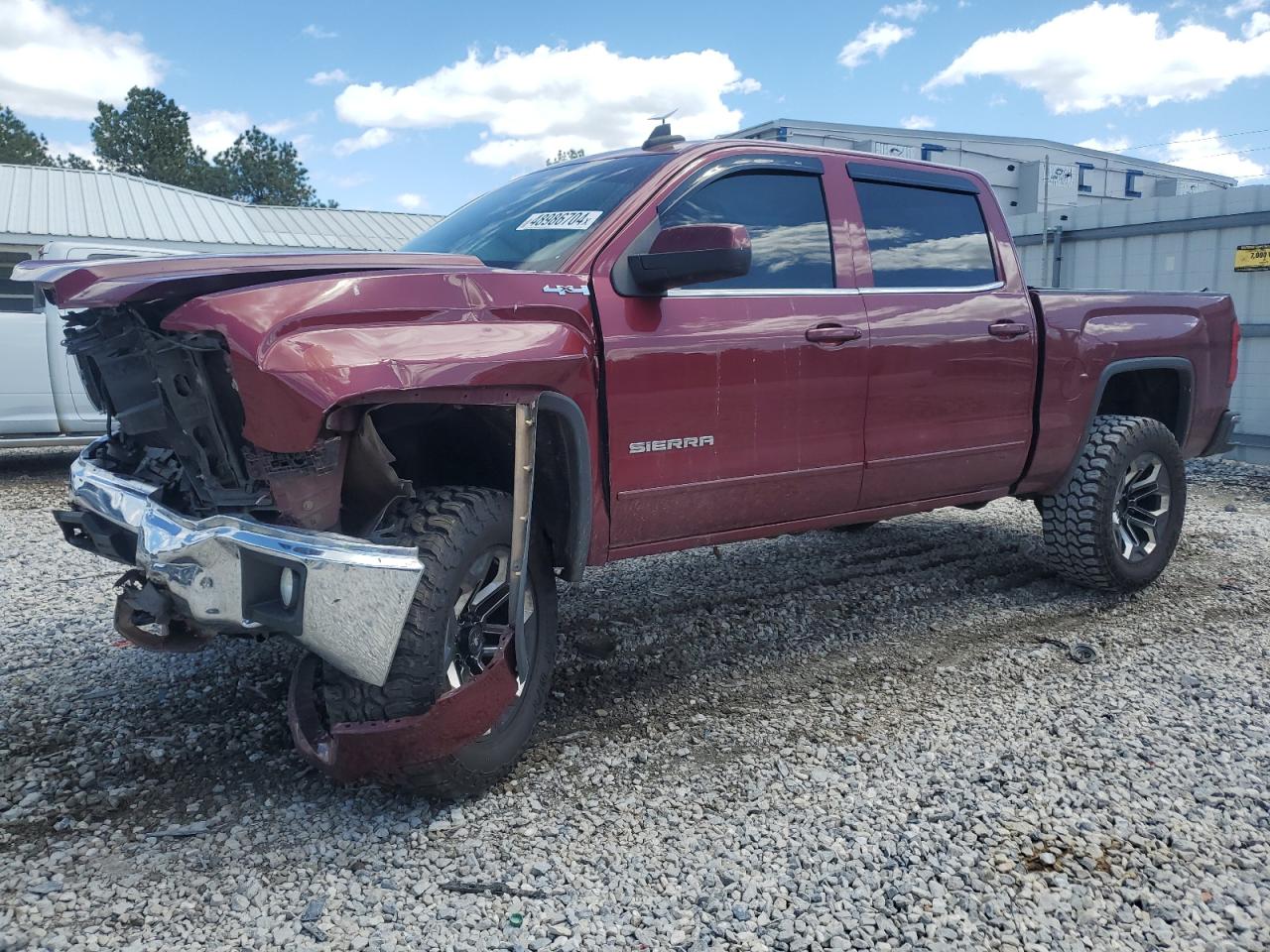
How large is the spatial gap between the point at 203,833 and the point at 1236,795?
3.09 m

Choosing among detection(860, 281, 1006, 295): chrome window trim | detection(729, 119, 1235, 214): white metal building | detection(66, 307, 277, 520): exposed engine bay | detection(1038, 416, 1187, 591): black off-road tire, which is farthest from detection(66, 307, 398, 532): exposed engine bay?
detection(729, 119, 1235, 214): white metal building

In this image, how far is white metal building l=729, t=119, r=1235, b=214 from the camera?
1385 cm

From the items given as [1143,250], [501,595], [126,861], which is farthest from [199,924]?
[1143,250]

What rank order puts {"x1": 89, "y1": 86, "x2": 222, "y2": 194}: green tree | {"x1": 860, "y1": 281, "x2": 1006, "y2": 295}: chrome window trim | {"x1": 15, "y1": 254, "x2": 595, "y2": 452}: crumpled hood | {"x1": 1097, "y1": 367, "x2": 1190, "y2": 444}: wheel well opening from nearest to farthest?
{"x1": 15, "y1": 254, "x2": 595, "y2": 452}: crumpled hood → {"x1": 860, "y1": 281, "x2": 1006, "y2": 295}: chrome window trim → {"x1": 1097, "y1": 367, "x2": 1190, "y2": 444}: wheel well opening → {"x1": 89, "y1": 86, "x2": 222, "y2": 194}: green tree

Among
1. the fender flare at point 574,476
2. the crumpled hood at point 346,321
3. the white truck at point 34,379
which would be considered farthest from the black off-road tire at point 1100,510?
the white truck at point 34,379

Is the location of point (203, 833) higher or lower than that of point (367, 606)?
lower

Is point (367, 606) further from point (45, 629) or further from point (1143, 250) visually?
point (1143, 250)

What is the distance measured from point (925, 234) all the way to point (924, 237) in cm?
2

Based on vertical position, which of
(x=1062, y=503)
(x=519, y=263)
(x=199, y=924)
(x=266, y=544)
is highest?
(x=519, y=263)

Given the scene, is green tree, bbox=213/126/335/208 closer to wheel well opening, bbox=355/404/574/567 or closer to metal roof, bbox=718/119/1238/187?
metal roof, bbox=718/119/1238/187

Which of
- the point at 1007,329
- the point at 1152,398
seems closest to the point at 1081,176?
the point at 1152,398

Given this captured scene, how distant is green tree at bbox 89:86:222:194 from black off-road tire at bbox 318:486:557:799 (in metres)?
48.9

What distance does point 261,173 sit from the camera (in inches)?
1892

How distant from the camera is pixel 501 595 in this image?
118 inches
